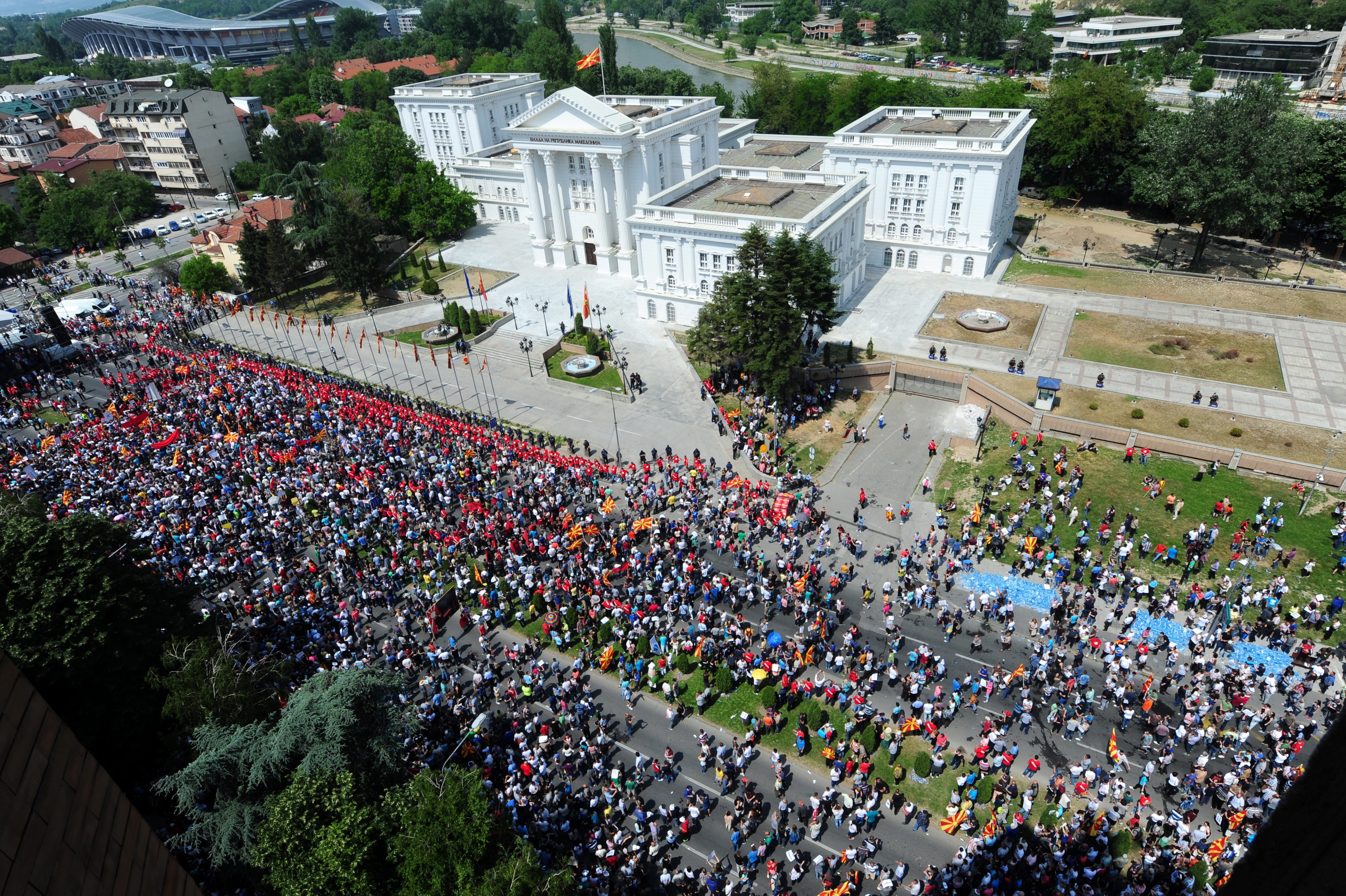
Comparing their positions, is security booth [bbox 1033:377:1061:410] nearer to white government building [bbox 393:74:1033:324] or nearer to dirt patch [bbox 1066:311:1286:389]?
dirt patch [bbox 1066:311:1286:389]

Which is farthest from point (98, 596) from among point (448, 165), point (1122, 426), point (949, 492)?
point (448, 165)

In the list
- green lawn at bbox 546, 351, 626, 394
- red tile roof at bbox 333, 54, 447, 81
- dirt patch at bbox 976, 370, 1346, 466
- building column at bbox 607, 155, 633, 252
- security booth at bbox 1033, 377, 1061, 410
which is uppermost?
red tile roof at bbox 333, 54, 447, 81

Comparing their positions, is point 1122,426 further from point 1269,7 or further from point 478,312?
point 1269,7

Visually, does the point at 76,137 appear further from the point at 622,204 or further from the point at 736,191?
the point at 736,191

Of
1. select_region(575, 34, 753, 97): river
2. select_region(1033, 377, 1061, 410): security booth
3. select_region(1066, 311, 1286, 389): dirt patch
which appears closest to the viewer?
select_region(1033, 377, 1061, 410): security booth

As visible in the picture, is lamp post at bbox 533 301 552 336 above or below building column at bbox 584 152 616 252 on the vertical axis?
below

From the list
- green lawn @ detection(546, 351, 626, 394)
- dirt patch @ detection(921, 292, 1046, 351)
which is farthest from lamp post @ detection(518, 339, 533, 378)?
dirt patch @ detection(921, 292, 1046, 351)
